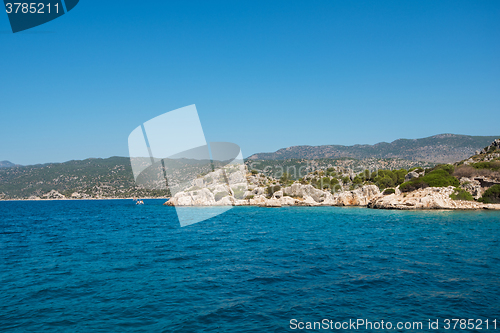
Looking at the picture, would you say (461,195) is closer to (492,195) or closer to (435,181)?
(492,195)

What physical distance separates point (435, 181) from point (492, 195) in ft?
25.8

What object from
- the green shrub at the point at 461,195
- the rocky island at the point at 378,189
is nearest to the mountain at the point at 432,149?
the rocky island at the point at 378,189

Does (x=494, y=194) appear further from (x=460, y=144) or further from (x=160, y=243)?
(x=460, y=144)

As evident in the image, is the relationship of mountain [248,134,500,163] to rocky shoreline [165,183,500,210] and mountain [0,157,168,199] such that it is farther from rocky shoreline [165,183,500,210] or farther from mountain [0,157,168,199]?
mountain [0,157,168,199]

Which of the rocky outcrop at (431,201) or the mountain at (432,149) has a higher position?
the mountain at (432,149)

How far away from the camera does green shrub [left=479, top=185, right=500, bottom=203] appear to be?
46.8 m

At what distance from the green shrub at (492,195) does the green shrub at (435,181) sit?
4281mm

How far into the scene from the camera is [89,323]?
8.74m

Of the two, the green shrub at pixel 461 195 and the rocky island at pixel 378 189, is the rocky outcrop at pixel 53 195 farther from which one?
the green shrub at pixel 461 195

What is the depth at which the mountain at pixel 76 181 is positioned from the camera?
138 m

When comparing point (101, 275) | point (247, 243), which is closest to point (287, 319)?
point (101, 275)

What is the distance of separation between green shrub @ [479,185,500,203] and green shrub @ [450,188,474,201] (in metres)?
1.51

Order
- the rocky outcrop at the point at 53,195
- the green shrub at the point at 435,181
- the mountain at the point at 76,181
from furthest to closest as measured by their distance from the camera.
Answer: the mountain at the point at 76,181, the rocky outcrop at the point at 53,195, the green shrub at the point at 435,181

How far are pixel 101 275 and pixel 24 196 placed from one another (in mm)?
154791
